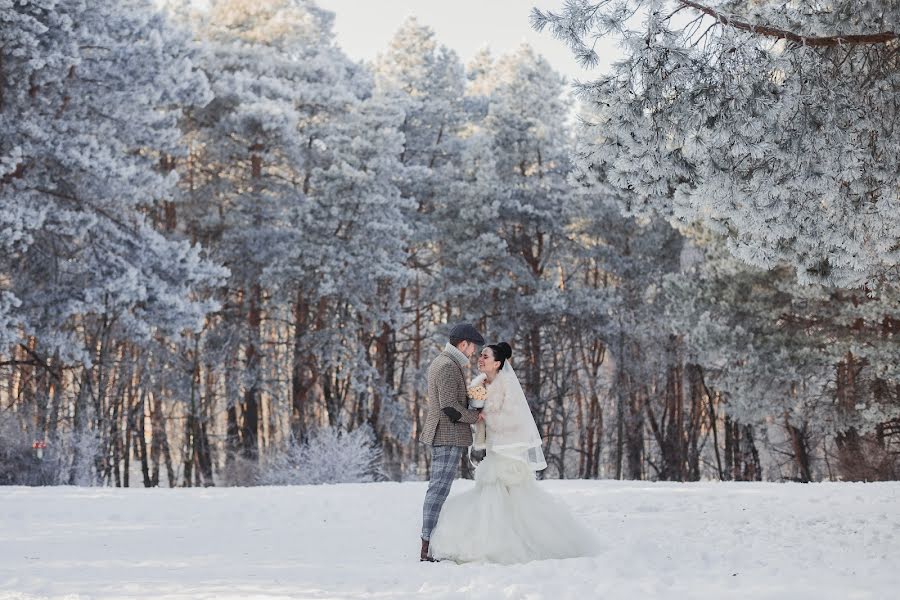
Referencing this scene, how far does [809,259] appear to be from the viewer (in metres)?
8.30

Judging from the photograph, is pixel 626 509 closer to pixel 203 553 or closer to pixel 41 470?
pixel 203 553

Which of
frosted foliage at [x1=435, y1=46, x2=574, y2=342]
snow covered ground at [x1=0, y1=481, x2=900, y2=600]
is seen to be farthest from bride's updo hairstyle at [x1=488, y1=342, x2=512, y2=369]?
frosted foliage at [x1=435, y1=46, x2=574, y2=342]

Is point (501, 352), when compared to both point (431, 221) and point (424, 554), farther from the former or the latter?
point (431, 221)

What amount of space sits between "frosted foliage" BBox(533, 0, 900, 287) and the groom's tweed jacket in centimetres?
208

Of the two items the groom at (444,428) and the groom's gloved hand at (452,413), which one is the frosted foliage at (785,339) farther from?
the groom's gloved hand at (452,413)

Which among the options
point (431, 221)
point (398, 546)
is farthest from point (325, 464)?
point (431, 221)

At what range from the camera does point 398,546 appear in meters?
7.79

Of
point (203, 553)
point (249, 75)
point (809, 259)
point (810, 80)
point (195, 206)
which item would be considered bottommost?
point (203, 553)

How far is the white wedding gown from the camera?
6555 millimetres

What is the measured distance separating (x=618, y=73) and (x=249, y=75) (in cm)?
1868

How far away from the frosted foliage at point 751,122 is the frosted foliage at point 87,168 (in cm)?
1192

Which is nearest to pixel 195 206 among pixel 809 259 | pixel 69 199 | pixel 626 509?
pixel 69 199

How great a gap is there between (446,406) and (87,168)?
1226cm

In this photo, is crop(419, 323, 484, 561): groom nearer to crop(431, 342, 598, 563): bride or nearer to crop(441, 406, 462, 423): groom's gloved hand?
crop(441, 406, 462, 423): groom's gloved hand
